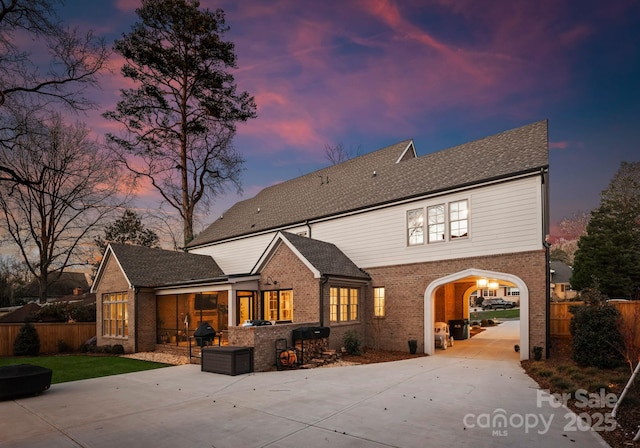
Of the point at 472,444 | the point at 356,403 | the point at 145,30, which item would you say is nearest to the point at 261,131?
the point at 145,30

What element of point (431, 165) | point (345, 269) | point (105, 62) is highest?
point (105, 62)

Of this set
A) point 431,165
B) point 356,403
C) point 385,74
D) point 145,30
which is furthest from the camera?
point 145,30

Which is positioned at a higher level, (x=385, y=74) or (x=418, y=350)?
(x=385, y=74)

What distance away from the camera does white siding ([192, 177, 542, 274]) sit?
1344 centimetres

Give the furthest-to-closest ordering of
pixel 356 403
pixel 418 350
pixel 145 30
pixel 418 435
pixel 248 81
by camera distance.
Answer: pixel 248 81
pixel 145 30
pixel 418 350
pixel 356 403
pixel 418 435

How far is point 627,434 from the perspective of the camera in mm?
6035

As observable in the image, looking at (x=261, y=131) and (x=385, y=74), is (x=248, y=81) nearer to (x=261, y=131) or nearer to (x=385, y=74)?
(x=261, y=131)

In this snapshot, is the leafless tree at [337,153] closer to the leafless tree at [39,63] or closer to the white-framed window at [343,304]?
the white-framed window at [343,304]

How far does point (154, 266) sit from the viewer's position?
21531 millimetres

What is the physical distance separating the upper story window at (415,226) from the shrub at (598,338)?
623 cm

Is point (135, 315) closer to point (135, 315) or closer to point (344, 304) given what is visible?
point (135, 315)

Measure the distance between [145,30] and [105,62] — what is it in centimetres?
1863

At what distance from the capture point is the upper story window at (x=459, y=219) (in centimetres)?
1499

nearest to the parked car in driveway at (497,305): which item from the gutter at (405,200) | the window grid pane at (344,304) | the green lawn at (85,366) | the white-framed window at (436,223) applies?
the gutter at (405,200)
